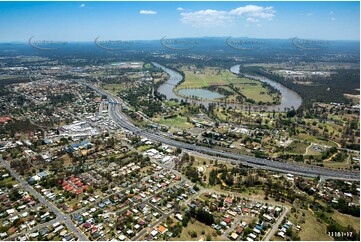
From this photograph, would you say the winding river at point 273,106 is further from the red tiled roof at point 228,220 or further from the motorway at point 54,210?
the motorway at point 54,210

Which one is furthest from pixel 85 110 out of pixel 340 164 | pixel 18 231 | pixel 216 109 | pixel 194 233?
pixel 340 164

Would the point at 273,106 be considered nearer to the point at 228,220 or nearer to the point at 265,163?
the point at 265,163

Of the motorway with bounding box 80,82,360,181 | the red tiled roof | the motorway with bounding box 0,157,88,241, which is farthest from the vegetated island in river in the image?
the motorway with bounding box 0,157,88,241

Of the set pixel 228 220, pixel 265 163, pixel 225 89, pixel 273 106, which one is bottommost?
pixel 228 220

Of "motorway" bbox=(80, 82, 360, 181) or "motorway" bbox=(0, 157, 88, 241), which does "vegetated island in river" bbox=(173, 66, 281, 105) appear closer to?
"motorway" bbox=(80, 82, 360, 181)

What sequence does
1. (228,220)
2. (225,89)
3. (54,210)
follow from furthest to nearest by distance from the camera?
(225,89)
(54,210)
(228,220)

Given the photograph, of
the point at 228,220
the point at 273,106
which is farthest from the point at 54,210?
the point at 273,106

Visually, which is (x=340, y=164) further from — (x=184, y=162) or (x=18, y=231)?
(x=18, y=231)

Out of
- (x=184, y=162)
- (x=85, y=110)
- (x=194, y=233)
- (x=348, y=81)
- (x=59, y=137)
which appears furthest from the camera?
(x=348, y=81)

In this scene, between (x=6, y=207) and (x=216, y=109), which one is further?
(x=216, y=109)

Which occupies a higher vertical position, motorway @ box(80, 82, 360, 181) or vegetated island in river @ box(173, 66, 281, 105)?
vegetated island in river @ box(173, 66, 281, 105)

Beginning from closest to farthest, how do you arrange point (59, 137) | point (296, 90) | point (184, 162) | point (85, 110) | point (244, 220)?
point (244, 220), point (184, 162), point (59, 137), point (85, 110), point (296, 90)
